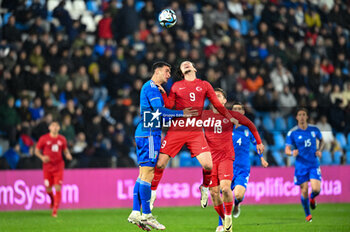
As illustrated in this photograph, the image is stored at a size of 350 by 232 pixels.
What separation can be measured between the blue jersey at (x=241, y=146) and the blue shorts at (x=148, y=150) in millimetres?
3558

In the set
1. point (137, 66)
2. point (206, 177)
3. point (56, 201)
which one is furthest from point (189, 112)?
point (137, 66)

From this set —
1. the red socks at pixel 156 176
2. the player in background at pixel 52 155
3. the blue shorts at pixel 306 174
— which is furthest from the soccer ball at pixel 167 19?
the player in background at pixel 52 155

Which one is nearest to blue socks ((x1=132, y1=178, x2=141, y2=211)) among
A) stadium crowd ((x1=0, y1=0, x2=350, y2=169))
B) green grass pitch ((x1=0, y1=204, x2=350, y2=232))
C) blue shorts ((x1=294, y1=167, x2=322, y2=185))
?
green grass pitch ((x1=0, y1=204, x2=350, y2=232))

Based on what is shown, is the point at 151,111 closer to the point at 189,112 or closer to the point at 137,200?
the point at 189,112

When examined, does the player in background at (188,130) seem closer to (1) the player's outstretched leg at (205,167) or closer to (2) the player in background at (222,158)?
(1) the player's outstretched leg at (205,167)

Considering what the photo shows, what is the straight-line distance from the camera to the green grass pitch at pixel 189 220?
39.8 feet

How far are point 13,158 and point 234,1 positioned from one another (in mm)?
9754

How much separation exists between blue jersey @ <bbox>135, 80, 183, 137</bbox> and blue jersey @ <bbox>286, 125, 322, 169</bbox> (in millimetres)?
5077

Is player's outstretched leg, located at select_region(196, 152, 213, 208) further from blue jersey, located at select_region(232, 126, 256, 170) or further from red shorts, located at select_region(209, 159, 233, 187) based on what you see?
blue jersey, located at select_region(232, 126, 256, 170)

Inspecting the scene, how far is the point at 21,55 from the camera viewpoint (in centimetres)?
1823

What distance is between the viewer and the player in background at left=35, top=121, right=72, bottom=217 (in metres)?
16.0

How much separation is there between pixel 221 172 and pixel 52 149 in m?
6.42

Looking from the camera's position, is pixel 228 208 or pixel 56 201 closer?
pixel 228 208

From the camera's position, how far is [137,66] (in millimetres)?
19406
